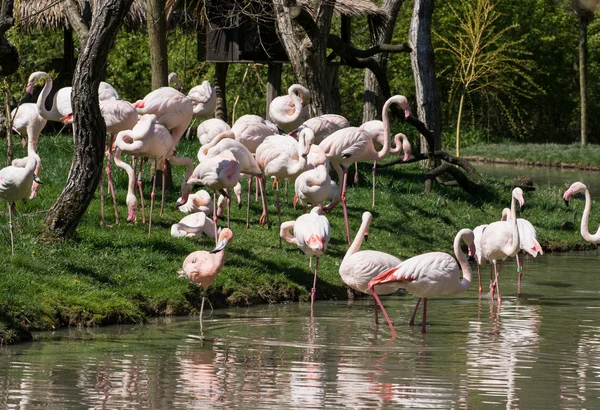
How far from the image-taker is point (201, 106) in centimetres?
1488

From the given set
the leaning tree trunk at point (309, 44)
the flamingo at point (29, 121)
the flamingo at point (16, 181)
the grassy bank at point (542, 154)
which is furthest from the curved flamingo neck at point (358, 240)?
the grassy bank at point (542, 154)

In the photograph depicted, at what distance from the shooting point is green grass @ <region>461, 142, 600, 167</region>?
34781mm

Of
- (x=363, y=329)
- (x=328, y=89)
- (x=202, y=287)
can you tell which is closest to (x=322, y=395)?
(x=363, y=329)

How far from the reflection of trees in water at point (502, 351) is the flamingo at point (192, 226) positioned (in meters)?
3.33

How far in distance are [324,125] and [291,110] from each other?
735 mm

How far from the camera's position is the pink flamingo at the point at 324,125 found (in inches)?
576

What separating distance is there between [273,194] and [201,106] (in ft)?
5.33

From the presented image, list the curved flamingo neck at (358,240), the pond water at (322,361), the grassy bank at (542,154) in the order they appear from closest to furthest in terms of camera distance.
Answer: the pond water at (322,361) < the curved flamingo neck at (358,240) < the grassy bank at (542,154)

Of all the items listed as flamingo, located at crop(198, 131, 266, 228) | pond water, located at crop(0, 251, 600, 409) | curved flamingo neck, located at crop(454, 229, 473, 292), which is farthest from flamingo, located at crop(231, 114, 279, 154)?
curved flamingo neck, located at crop(454, 229, 473, 292)

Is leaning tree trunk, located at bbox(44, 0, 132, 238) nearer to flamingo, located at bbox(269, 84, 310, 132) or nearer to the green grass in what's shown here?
flamingo, located at bbox(269, 84, 310, 132)

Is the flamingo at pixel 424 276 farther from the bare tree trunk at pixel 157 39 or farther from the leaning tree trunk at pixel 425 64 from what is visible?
the leaning tree trunk at pixel 425 64

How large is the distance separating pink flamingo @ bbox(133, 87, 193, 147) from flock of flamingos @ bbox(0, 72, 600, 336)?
1 cm

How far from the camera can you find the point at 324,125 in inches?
578

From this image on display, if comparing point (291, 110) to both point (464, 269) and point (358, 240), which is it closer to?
point (358, 240)
